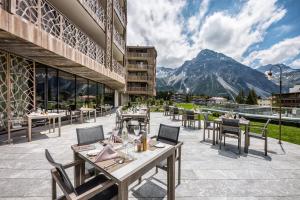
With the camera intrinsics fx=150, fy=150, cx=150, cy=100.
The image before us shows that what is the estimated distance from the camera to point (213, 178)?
10.0 ft

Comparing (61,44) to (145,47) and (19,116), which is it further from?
(145,47)

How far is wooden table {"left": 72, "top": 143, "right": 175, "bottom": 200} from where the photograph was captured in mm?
1473

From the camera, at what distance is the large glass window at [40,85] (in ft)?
25.5

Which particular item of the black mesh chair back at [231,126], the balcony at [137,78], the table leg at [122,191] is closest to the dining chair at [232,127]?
the black mesh chair back at [231,126]

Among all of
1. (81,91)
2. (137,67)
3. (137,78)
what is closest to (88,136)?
(81,91)

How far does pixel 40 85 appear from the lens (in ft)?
25.9

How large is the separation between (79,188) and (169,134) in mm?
1742

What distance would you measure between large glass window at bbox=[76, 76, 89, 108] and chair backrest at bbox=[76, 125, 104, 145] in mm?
9593

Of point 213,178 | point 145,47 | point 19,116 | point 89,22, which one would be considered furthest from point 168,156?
point 145,47

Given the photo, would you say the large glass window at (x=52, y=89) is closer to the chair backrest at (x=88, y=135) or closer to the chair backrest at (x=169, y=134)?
the chair backrest at (x=88, y=135)

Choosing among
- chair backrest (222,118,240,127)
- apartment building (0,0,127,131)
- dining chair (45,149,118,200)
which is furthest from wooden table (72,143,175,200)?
apartment building (0,0,127,131)

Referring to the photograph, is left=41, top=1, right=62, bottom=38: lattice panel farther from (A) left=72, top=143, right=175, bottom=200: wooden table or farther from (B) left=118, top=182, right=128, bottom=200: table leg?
(B) left=118, top=182, right=128, bottom=200: table leg

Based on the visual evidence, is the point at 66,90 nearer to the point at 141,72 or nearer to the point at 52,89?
the point at 52,89

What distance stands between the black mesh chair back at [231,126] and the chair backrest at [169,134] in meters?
2.55
